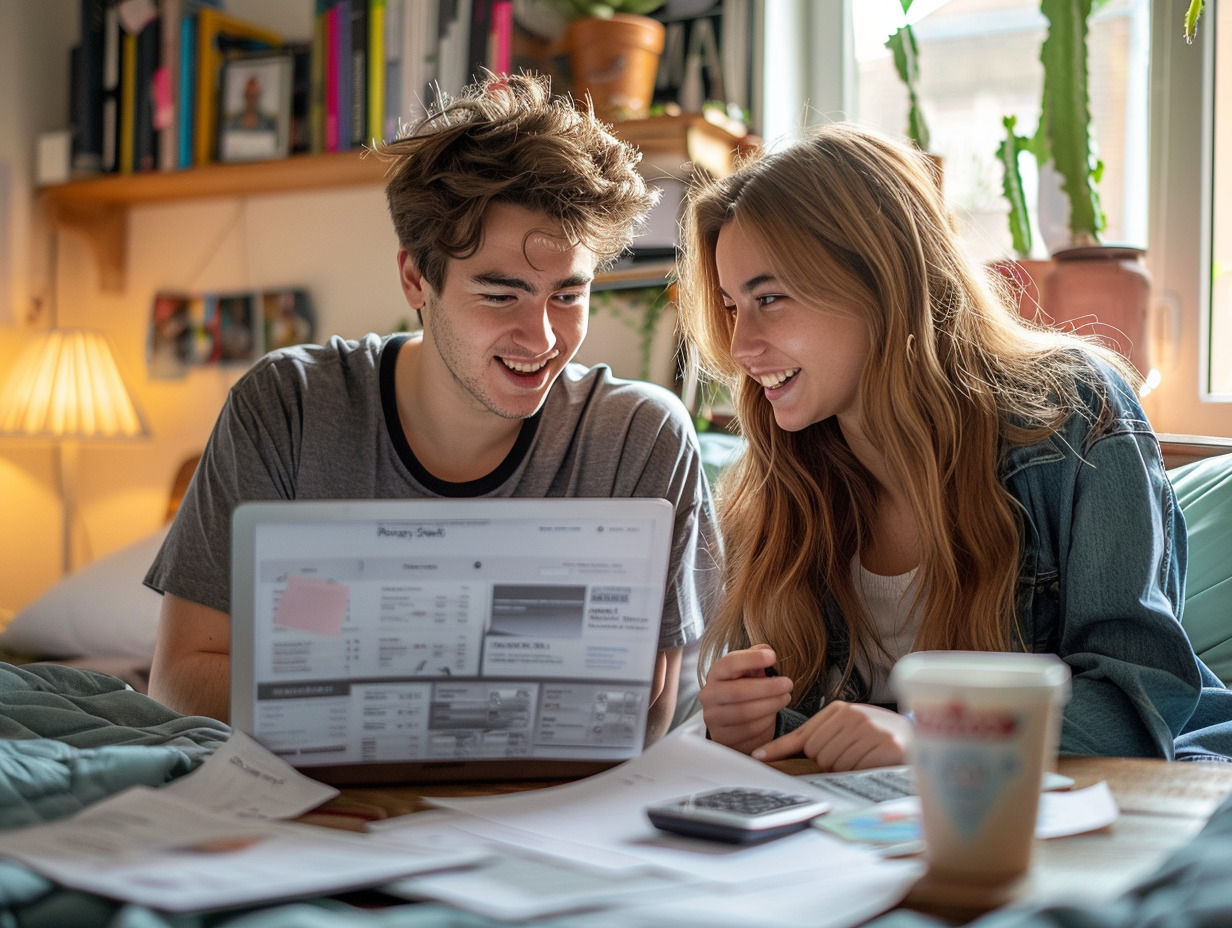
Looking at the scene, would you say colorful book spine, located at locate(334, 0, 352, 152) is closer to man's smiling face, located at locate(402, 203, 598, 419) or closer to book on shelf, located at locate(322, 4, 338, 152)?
book on shelf, located at locate(322, 4, 338, 152)

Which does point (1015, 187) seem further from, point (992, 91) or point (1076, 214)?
point (992, 91)

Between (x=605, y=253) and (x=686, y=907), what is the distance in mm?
1059

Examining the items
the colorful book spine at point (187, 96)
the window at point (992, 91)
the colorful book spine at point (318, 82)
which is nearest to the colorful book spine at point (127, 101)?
the colorful book spine at point (187, 96)

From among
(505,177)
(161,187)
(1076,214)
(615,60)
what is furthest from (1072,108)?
(161,187)

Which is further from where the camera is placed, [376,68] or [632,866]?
[376,68]

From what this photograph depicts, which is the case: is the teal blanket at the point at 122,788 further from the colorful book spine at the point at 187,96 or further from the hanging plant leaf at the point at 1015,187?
the colorful book spine at the point at 187,96

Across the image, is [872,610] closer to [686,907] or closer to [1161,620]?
[1161,620]

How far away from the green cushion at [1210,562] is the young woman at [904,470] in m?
0.16

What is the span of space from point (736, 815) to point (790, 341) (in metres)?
0.73

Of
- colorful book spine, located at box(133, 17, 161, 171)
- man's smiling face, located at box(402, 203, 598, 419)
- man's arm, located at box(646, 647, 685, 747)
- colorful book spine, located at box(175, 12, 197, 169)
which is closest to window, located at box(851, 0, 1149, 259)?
man's smiling face, located at box(402, 203, 598, 419)

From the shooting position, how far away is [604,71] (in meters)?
2.17

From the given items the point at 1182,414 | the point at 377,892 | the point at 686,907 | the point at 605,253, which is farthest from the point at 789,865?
the point at 1182,414

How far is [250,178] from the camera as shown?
2600 millimetres

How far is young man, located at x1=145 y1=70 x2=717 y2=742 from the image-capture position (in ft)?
4.56
